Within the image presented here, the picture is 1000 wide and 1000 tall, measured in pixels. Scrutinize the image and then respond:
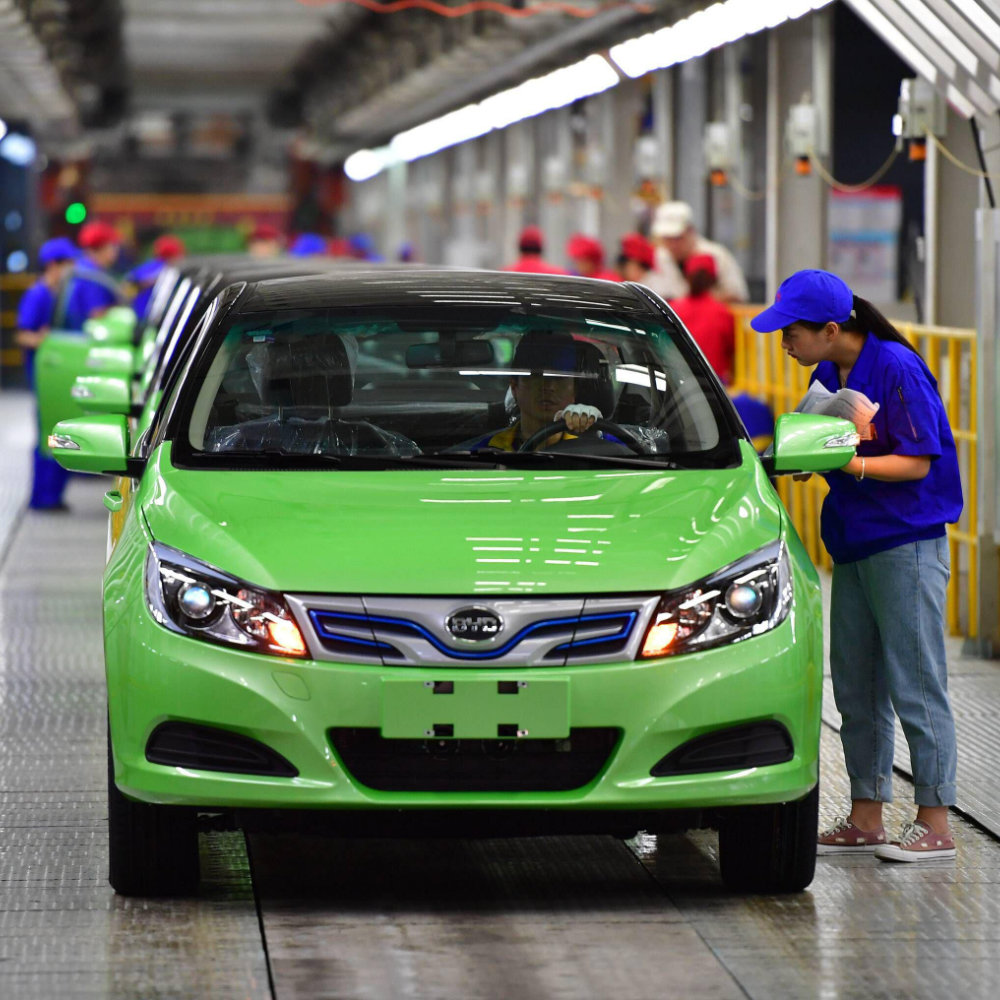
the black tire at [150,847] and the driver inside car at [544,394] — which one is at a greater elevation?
the driver inside car at [544,394]

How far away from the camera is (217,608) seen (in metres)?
4.60

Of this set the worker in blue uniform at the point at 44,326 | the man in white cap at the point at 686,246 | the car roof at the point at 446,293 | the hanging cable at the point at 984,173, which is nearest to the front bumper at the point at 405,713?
the car roof at the point at 446,293

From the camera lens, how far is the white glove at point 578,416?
18.0 ft

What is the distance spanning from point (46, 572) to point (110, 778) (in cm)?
681

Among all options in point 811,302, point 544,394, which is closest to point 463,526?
point 544,394

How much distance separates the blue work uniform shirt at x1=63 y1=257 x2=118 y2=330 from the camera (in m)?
15.6

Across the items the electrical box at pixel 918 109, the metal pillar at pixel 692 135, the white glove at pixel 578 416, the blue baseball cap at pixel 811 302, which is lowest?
the white glove at pixel 578 416

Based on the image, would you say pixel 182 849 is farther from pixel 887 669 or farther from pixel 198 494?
pixel 887 669

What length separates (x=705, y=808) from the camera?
471cm

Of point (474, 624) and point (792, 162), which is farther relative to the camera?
point (792, 162)

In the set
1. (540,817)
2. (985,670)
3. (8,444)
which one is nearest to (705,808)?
(540,817)

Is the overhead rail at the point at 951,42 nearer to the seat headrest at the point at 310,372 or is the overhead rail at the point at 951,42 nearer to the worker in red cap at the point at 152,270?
the seat headrest at the point at 310,372

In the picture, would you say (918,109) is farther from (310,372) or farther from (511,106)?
(511,106)

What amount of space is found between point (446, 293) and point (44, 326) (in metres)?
10.1
